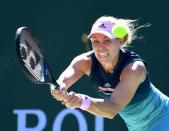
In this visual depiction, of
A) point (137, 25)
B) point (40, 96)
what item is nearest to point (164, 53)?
point (137, 25)

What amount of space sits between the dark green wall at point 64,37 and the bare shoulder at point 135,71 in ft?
6.15

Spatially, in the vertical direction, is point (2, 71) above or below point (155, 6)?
below

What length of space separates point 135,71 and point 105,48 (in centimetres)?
22

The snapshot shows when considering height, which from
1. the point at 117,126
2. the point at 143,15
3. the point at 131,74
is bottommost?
the point at 117,126

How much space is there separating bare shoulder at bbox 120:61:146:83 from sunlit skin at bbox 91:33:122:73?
0.38 ft

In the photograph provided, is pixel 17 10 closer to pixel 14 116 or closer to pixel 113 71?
pixel 14 116

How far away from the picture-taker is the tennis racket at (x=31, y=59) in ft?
12.0

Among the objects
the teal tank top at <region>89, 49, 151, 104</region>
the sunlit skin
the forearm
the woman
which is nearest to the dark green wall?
the woman

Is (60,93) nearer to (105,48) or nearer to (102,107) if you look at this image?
(102,107)

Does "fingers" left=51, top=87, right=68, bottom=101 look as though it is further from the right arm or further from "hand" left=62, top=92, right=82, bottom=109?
the right arm

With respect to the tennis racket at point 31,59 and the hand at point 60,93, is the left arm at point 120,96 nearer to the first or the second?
the hand at point 60,93

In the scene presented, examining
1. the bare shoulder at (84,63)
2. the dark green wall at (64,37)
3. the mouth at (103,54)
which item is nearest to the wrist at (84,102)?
the mouth at (103,54)

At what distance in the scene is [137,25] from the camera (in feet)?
19.1

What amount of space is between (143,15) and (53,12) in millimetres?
778
